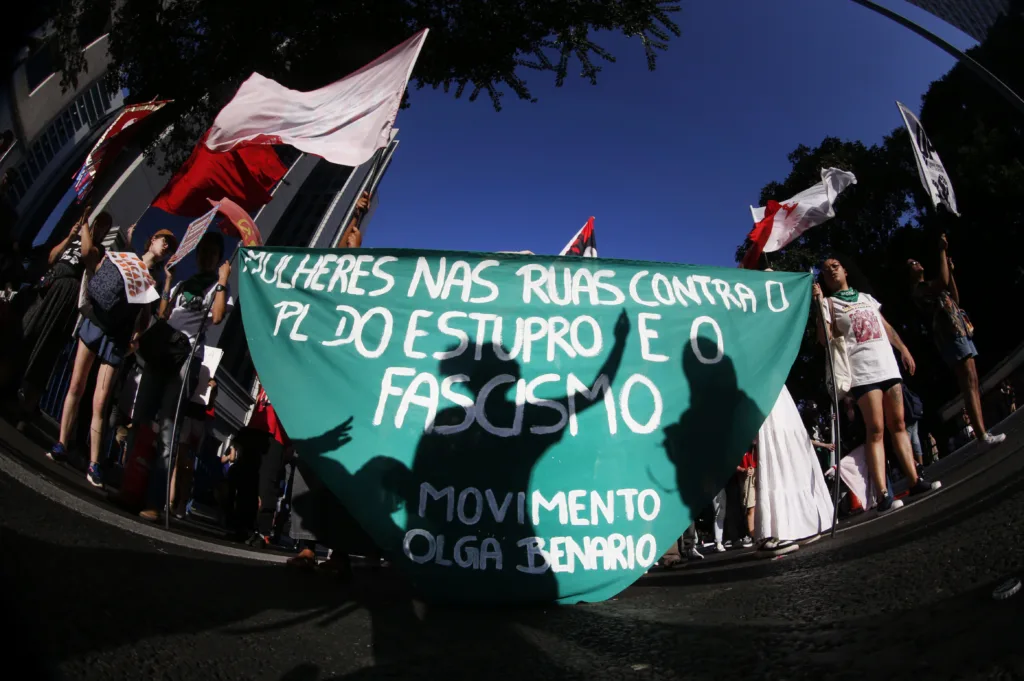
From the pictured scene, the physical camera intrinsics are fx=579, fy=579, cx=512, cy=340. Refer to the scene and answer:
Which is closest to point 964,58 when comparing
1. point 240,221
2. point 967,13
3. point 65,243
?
point 967,13

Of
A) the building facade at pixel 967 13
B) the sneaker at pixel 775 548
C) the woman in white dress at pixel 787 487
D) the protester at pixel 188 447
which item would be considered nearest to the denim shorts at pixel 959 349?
the woman in white dress at pixel 787 487

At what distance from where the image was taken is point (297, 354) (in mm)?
2537

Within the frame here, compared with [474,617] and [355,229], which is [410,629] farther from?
[355,229]

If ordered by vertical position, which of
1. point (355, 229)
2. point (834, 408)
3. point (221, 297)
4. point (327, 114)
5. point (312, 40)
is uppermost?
point (312, 40)

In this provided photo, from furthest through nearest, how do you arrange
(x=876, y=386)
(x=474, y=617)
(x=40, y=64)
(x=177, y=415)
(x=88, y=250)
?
(x=876, y=386), (x=177, y=415), (x=88, y=250), (x=40, y=64), (x=474, y=617)

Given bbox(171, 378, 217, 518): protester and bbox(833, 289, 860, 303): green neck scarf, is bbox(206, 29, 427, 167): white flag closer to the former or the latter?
bbox(171, 378, 217, 518): protester

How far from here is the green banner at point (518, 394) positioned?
83.9 inches

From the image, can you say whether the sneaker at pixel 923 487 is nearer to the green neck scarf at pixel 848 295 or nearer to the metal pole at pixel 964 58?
the green neck scarf at pixel 848 295

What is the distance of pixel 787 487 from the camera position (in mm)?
3465

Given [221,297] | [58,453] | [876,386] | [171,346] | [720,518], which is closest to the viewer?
[58,453]

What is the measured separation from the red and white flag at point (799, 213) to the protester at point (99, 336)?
431cm

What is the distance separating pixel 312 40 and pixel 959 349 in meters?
4.81

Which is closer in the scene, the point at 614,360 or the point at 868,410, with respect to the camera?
the point at 614,360

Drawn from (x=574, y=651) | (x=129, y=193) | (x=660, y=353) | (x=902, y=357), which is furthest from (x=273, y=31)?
(x=902, y=357)
